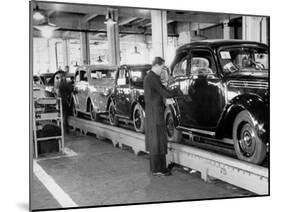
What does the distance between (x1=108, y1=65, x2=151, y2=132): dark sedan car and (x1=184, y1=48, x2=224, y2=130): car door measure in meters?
0.52

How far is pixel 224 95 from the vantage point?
4055 millimetres

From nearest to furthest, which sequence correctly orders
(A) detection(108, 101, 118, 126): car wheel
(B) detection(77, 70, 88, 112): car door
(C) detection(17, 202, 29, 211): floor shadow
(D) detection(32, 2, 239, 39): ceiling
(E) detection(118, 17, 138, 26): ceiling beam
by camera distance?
(C) detection(17, 202, 29, 211): floor shadow, (D) detection(32, 2, 239, 39): ceiling, (E) detection(118, 17, 138, 26): ceiling beam, (B) detection(77, 70, 88, 112): car door, (A) detection(108, 101, 118, 126): car wheel

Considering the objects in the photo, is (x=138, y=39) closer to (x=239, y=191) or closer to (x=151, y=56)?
(x=151, y=56)

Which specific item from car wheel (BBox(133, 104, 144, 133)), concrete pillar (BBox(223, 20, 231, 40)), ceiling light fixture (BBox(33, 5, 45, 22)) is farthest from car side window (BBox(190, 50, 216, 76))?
ceiling light fixture (BBox(33, 5, 45, 22))

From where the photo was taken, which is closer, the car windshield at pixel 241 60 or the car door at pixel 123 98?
the car windshield at pixel 241 60

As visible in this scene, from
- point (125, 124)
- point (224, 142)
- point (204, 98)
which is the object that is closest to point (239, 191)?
point (224, 142)

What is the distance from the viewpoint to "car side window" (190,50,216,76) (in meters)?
4.12

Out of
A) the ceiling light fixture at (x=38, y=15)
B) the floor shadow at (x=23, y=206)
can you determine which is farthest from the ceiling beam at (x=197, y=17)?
the floor shadow at (x=23, y=206)

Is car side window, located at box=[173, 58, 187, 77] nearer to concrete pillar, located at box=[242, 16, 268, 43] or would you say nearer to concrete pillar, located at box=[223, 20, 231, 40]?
concrete pillar, located at box=[223, 20, 231, 40]

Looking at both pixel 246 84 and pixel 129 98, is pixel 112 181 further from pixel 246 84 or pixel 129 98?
pixel 246 84

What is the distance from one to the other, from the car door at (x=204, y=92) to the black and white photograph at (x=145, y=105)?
0.04 feet

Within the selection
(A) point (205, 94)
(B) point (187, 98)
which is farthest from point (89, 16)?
(A) point (205, 94)

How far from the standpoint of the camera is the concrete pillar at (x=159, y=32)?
4.16 metres

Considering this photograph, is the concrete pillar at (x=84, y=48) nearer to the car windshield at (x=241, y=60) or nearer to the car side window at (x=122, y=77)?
the car side window at (x=122, y=77)
